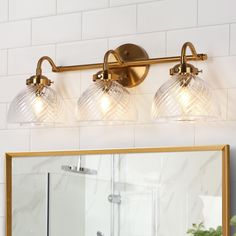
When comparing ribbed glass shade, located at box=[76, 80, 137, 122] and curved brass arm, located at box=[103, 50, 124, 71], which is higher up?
curved brass arm, located at box=[103, 50, 124, 71]

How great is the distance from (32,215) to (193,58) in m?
0.70

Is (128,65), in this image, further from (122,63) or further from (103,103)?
(103,103)

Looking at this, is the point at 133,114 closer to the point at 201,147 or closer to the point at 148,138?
the point at 148,138

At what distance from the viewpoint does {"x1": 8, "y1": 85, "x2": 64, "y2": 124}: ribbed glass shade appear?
187 cm

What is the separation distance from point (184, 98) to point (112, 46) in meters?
0.36

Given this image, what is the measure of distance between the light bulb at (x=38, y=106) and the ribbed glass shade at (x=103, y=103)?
119mm

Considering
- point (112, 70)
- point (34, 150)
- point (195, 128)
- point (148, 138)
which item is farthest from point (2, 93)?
point (195, 128)

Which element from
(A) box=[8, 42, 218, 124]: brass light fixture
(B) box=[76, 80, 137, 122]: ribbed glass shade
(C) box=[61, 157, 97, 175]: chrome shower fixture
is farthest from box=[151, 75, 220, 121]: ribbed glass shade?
(C) box=[61, 157, 97, 175]: chrome shower fixture

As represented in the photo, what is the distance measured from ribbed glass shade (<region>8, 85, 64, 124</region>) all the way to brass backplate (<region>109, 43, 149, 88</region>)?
208 millimetres

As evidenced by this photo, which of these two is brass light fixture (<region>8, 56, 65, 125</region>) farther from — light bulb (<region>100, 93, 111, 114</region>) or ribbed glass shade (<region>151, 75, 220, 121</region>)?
ribbed glass shade (<region>151, 75, 220, 121</region>)

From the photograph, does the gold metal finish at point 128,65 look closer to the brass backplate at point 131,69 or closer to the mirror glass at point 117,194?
the brass backplate at point 131,69

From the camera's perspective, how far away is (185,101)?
170cm

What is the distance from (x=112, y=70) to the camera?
193cm

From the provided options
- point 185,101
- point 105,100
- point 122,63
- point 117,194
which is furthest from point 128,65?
point 117,194
